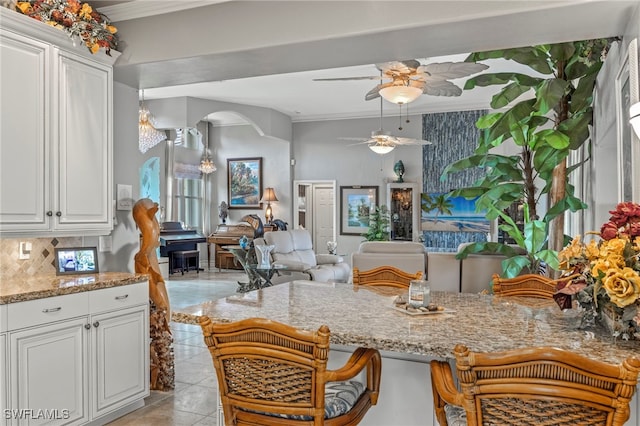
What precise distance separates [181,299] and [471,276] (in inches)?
175

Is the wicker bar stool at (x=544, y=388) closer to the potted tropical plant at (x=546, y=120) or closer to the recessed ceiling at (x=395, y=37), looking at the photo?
the recessed ceiling at (x=395, y=37)

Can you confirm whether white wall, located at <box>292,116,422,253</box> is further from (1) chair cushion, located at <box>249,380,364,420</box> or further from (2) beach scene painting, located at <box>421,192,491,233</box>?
(1) chair cushion, located at <box>249,380,364,420</box>

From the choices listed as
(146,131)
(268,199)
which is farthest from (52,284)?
(268,199)

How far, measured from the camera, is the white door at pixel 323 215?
1144cm

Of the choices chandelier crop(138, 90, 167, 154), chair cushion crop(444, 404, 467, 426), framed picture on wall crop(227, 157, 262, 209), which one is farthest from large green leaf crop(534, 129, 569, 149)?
framed picture on wall crop(227, 157, 262, 209)

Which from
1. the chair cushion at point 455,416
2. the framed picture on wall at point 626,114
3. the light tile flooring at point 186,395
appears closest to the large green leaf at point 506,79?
the framed picture on wall at point 626,114

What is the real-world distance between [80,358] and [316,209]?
8823mm

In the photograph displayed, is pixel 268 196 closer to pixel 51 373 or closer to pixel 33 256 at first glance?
pixel 33 256

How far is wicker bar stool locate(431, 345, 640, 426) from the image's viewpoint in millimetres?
1241

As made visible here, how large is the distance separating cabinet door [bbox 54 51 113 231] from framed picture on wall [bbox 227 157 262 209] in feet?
26.8

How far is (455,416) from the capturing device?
165cm

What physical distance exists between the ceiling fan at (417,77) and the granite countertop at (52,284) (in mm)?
2736

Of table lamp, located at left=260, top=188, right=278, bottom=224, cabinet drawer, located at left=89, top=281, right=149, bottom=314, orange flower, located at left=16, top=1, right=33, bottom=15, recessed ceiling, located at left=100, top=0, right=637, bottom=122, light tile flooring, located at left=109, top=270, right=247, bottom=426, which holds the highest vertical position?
orange flower, located at left=16, top=1, right=33, bottom=15

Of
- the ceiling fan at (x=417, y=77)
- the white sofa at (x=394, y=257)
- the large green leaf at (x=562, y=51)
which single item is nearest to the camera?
the large green leaf at (x=562, y=51)
